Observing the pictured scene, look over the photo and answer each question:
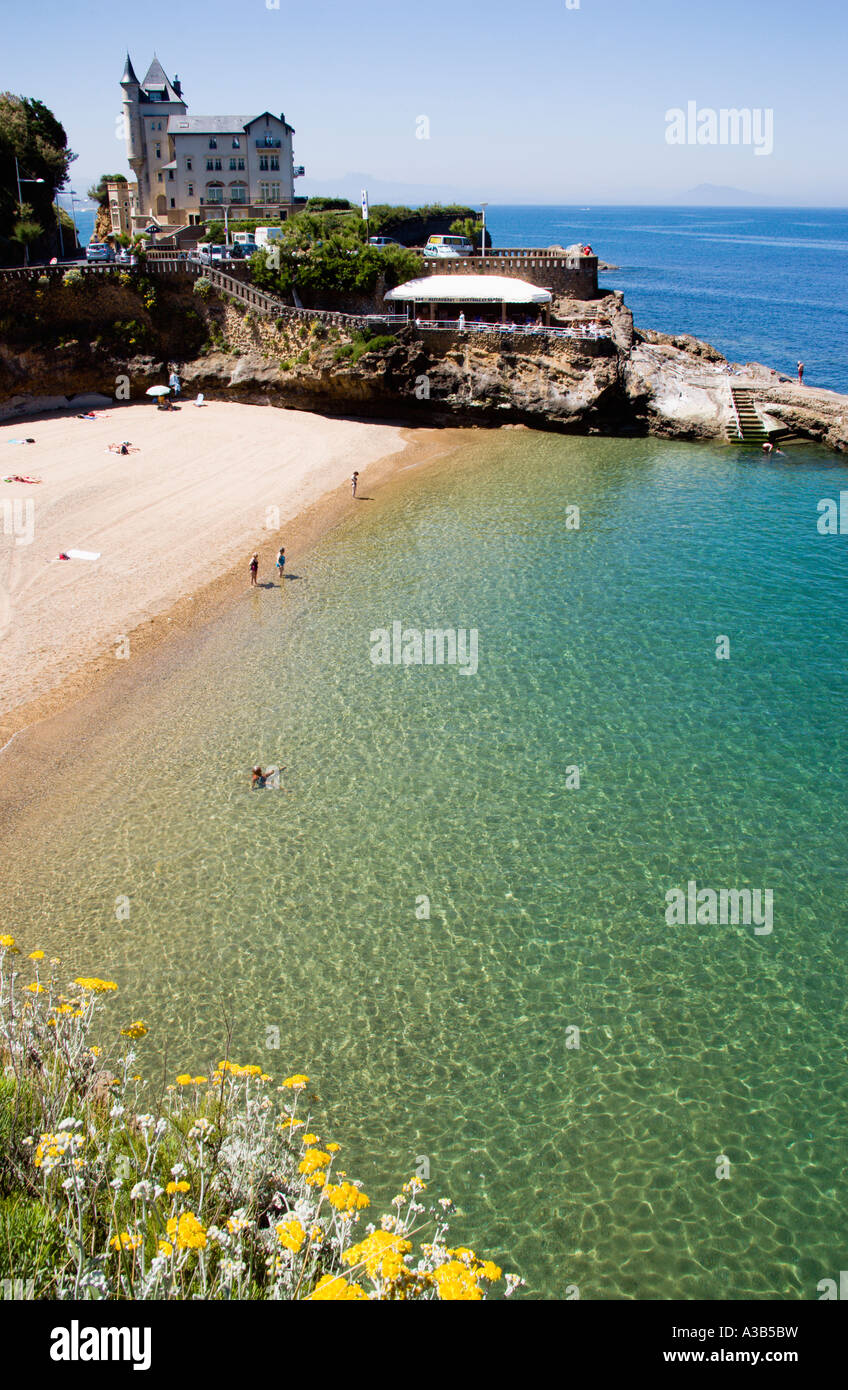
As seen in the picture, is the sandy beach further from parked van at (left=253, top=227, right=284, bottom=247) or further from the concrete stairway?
the concrete stairway

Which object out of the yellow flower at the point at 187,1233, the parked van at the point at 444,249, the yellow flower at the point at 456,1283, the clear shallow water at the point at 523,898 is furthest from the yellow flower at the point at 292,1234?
the parked van at the point at 444,249

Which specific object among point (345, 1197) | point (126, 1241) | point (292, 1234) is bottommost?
point (126, 1241)

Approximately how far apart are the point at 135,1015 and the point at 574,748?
12072mm

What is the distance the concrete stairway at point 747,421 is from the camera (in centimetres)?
5031

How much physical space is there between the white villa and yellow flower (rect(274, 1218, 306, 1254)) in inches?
3104

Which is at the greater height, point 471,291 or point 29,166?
point 29,166

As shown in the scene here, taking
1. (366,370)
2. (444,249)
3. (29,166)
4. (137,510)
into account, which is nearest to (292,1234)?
(137,510)

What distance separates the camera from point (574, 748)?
74.5 ft

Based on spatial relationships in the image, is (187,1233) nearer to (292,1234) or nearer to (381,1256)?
(292,1234)

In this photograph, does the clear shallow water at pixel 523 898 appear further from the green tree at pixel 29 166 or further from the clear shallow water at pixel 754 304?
the clear shallow water at pixel 754 304

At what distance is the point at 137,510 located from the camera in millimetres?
37344

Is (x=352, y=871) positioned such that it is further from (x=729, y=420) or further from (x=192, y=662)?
(x=729, y=420)

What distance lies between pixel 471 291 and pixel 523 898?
140 ft

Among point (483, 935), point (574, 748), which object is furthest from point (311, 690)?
point (483, 935)
